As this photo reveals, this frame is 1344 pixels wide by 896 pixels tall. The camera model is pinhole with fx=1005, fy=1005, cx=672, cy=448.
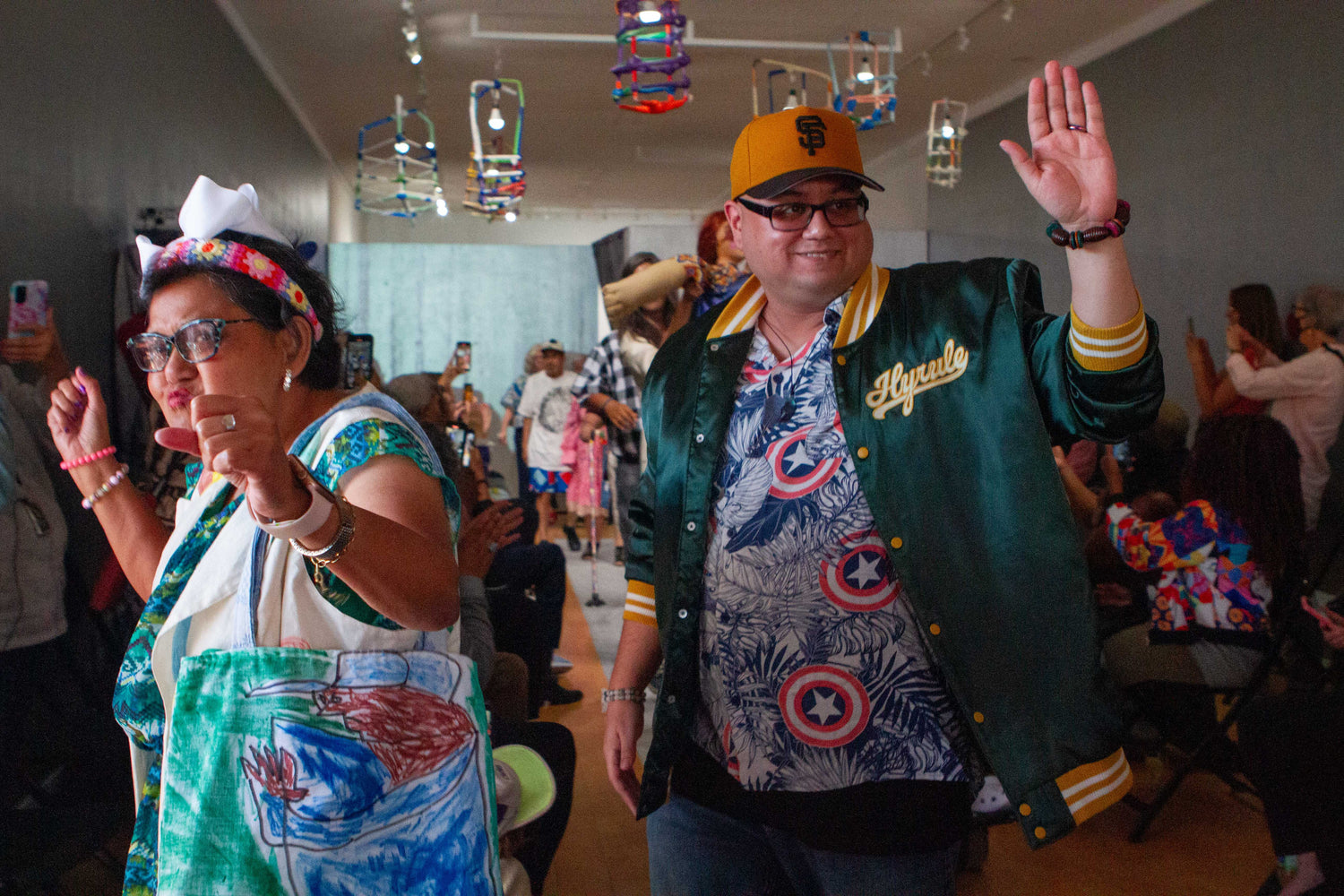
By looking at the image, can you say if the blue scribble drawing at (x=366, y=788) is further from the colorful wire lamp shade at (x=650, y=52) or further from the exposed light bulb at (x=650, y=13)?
the exposed light bulb at (x=650, y=13)

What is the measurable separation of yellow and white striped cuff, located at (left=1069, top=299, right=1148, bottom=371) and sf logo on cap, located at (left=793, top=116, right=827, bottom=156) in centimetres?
48

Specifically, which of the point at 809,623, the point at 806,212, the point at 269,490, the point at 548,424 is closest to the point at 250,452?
the point at 269,490

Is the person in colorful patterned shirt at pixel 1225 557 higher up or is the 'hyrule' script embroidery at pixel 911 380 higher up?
the 'hyrule' script embroidery at pixel 911 380

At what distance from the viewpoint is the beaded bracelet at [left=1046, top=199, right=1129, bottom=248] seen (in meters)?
1.07

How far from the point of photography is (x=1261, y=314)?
18.7 ft

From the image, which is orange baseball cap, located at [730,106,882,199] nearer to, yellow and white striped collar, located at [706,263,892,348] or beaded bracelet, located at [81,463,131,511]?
yellow and white striped collar, located at [706,263,892,348]

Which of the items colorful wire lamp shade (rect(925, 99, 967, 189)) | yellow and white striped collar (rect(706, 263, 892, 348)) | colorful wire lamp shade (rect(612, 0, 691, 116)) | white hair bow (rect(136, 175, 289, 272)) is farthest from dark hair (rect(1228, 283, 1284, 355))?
white hair bow (rect(136, 175, 289, 272))

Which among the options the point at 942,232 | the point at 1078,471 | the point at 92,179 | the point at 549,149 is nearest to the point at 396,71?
the point at 549,149

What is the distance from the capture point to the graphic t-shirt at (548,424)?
8555 millimetres

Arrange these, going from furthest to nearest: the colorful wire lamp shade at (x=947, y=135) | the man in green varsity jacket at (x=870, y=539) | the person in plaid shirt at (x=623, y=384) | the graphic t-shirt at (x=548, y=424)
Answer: the graphic t-shirt at (x=548, y=424) < the colorful wire lamp shade at (x=947, y=135) < the person in plaid shirt at (x=623, y=384) < the man in green varsity jacket at (x=870, y=539)

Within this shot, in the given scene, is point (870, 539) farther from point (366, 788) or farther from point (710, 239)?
point (710, 239)

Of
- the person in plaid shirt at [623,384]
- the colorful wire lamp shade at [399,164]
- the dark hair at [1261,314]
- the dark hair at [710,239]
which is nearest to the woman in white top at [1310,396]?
the dark hair at [1261,314]

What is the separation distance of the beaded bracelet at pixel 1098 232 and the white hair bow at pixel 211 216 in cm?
97

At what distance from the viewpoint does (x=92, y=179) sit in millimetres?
4402
